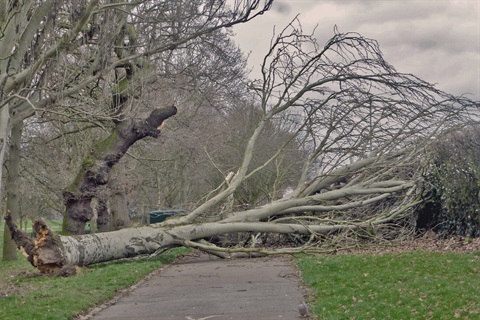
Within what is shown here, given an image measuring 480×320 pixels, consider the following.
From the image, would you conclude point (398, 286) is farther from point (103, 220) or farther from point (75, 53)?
point (103, 220)

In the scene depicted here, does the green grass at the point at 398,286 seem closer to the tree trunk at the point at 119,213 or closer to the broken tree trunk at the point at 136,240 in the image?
the broken tree trunk at the point at 136,240

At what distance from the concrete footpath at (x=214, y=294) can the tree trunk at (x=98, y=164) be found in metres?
4.08

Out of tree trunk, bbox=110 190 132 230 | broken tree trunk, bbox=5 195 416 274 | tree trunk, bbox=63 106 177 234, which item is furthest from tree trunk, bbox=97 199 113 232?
broken tree trunk, bbox=5 195 416 274

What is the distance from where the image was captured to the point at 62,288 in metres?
12.7

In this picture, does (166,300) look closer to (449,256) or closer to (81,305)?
(81,305)

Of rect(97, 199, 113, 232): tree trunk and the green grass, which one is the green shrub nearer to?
the green grass

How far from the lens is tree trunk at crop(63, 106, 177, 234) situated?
19.5 metres

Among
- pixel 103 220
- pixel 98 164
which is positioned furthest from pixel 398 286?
pixel 103 220

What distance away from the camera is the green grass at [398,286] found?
875cm

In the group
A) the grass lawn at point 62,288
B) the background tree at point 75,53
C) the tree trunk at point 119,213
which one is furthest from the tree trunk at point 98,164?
the tree trunk at point 119,213

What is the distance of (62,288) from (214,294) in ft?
10.2

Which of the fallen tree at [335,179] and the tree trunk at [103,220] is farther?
the tree trunk at [103,220]

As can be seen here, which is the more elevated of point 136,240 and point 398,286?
point 136,240

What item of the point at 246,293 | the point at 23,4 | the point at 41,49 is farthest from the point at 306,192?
the point at 23,4
